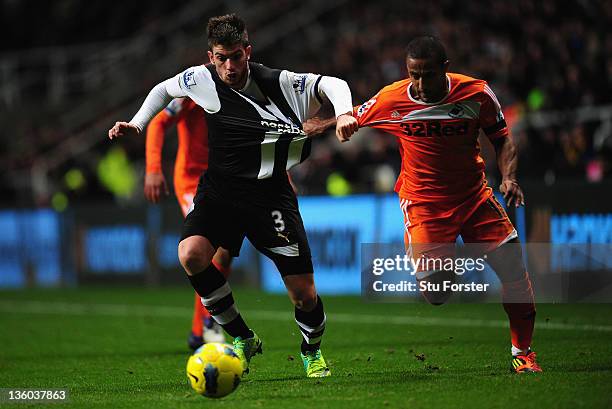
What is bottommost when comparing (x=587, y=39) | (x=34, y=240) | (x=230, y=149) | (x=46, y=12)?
(x=34, y=240)

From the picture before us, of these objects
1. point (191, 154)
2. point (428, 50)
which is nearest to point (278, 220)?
point (428, 50)

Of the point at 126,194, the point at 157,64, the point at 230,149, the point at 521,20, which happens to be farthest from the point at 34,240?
the point at 230,149

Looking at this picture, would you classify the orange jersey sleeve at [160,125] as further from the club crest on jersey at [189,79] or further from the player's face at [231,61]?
the player's face at [231,61]

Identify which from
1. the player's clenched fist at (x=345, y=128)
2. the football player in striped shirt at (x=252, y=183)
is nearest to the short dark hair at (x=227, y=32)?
the football player in striped shirt at (x=252, y=183)

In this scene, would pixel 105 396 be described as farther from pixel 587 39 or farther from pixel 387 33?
pixel 387 33

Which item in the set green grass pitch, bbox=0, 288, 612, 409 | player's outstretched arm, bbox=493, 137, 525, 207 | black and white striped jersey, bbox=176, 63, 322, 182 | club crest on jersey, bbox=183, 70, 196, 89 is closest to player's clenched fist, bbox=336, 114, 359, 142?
black and white striped jersey, bbox=176, 63, 322, 182

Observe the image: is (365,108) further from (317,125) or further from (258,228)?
(258,228)

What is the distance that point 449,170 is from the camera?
7.27 m

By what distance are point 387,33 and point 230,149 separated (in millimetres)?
13710

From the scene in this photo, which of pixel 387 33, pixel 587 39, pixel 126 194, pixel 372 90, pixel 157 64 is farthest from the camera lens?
pixel 157 64

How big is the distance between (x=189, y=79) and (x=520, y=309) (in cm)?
280

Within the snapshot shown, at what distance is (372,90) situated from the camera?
1877cm

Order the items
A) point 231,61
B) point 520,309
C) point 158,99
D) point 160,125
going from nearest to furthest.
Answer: point 231,61, point 520,309, point 158,99, point 160,125

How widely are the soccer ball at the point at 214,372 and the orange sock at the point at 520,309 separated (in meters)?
2.02
